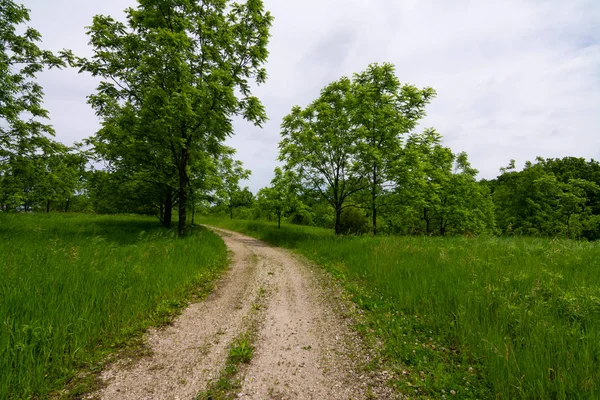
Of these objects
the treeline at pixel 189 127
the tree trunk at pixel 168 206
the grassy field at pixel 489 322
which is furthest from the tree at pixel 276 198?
the grassy field at pixel 489 322

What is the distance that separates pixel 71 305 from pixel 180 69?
10.7 meters

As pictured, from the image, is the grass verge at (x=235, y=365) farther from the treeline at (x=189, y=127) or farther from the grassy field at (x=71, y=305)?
the treeline at (x=189, y=127)

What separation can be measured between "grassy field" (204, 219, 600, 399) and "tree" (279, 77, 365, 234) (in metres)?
10.4

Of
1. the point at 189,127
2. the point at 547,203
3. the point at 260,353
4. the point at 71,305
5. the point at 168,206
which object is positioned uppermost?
the point at 189,127

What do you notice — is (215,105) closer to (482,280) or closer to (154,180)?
(154,180)

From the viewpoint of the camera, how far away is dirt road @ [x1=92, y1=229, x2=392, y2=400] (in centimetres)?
337

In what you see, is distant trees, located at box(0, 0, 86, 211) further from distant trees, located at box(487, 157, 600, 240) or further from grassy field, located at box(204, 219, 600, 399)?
distant trees, located at box(487, 157, 600, 240)

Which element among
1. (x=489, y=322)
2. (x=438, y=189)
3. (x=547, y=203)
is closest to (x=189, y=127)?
(x=489, y=322)

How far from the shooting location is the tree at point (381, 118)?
17.1 m

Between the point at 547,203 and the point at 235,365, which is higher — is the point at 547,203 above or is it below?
above

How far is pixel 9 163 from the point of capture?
35.1 ft

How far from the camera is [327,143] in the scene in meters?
18.0

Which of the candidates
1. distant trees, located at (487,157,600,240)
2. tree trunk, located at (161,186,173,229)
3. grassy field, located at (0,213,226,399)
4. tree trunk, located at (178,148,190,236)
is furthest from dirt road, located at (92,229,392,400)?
distant trees, located at (487,157,600,240)

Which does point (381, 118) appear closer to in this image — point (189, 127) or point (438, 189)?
point (438, 189)
